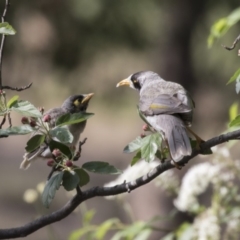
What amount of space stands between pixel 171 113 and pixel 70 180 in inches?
29.3

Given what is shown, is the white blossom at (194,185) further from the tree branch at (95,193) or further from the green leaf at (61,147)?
the green leaf at (61,147)

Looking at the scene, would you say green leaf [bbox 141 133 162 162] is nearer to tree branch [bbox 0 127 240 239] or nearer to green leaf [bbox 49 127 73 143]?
tree branch [bbox 0 127 240 239]

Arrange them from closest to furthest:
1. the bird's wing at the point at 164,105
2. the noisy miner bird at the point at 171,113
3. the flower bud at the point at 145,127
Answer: the flower bud at the point at 145,127 → the noisy miner bird at the point at 171,113 → the bird's wing at the point at 164,105

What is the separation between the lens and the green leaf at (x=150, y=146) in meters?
2.00

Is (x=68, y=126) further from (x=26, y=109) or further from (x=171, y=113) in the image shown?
(x=26, y=109)

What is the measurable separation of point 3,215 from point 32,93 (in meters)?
8.29

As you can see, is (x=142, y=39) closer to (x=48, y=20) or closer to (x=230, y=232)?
(x=48, y=20)

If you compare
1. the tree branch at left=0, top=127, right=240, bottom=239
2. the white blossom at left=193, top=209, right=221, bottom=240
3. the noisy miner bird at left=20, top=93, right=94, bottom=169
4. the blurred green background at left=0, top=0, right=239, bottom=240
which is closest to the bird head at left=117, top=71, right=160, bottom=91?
the noisy miner bird at left=20, top=93, right=94, bottom=169

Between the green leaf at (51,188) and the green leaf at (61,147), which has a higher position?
the green leaf at (61,147)

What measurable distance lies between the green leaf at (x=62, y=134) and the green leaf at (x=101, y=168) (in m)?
0.13

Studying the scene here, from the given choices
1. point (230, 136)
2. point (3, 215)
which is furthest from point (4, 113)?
point (3, 215)

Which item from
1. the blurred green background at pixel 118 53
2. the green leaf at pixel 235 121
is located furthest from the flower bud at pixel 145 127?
the blurred green background at pixel 118 53

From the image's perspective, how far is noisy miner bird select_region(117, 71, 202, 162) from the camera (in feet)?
7.75

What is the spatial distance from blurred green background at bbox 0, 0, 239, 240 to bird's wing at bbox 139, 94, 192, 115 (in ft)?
12.4
